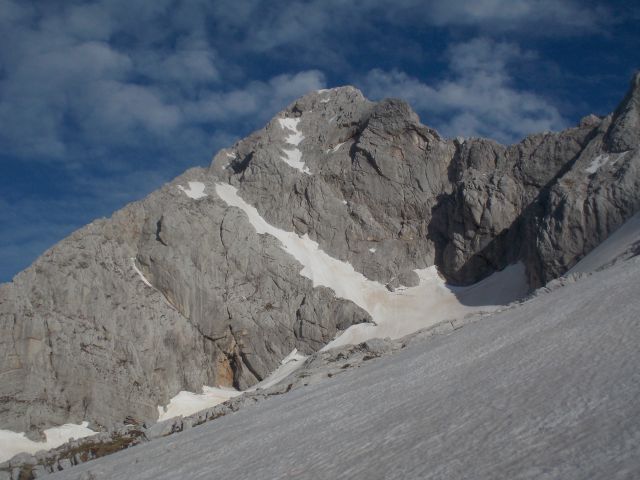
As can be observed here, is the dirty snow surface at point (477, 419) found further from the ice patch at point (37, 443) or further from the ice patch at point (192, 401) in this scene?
the ice patch at point (192, 401)

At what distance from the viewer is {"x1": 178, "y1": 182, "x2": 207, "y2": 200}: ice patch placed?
306 feet

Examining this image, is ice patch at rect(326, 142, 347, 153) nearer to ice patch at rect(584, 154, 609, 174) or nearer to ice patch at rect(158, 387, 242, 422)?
ice patch at rect(584, 154, 609, 174)

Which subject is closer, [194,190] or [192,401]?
[192,401]

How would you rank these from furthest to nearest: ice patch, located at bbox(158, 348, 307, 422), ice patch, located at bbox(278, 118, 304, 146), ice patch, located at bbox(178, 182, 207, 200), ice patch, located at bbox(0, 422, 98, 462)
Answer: ice patch, located at bbox(278, 118, 304, 146) < ice patch, located at bbox(178, 182, 207, 200) < ice patch, located at bbox(158, 348, 307, 422) < ice patch, located at bbox(0, 422, 98, 462)

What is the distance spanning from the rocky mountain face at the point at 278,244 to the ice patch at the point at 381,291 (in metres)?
1.74

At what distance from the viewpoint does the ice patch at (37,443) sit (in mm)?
56562

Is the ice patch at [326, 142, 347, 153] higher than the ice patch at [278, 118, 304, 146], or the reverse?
the ice patch at [278, 118, 304, 146]

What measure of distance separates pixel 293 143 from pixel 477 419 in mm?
98440

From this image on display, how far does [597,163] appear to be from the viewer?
76375 mm

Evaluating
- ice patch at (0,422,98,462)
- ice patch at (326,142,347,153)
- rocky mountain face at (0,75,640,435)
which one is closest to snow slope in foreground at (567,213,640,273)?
rocky mountain face at (0,75,640,435)

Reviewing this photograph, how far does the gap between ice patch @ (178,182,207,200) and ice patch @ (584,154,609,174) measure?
51539mm

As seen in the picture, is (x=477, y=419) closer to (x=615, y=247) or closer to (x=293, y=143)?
(x=615, y=247)

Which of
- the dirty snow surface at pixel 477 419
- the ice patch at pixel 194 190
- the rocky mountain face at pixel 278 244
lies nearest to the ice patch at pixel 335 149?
the rocky mountain face at pixel 278 244

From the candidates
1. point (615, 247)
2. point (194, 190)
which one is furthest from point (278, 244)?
point (615, 247)
